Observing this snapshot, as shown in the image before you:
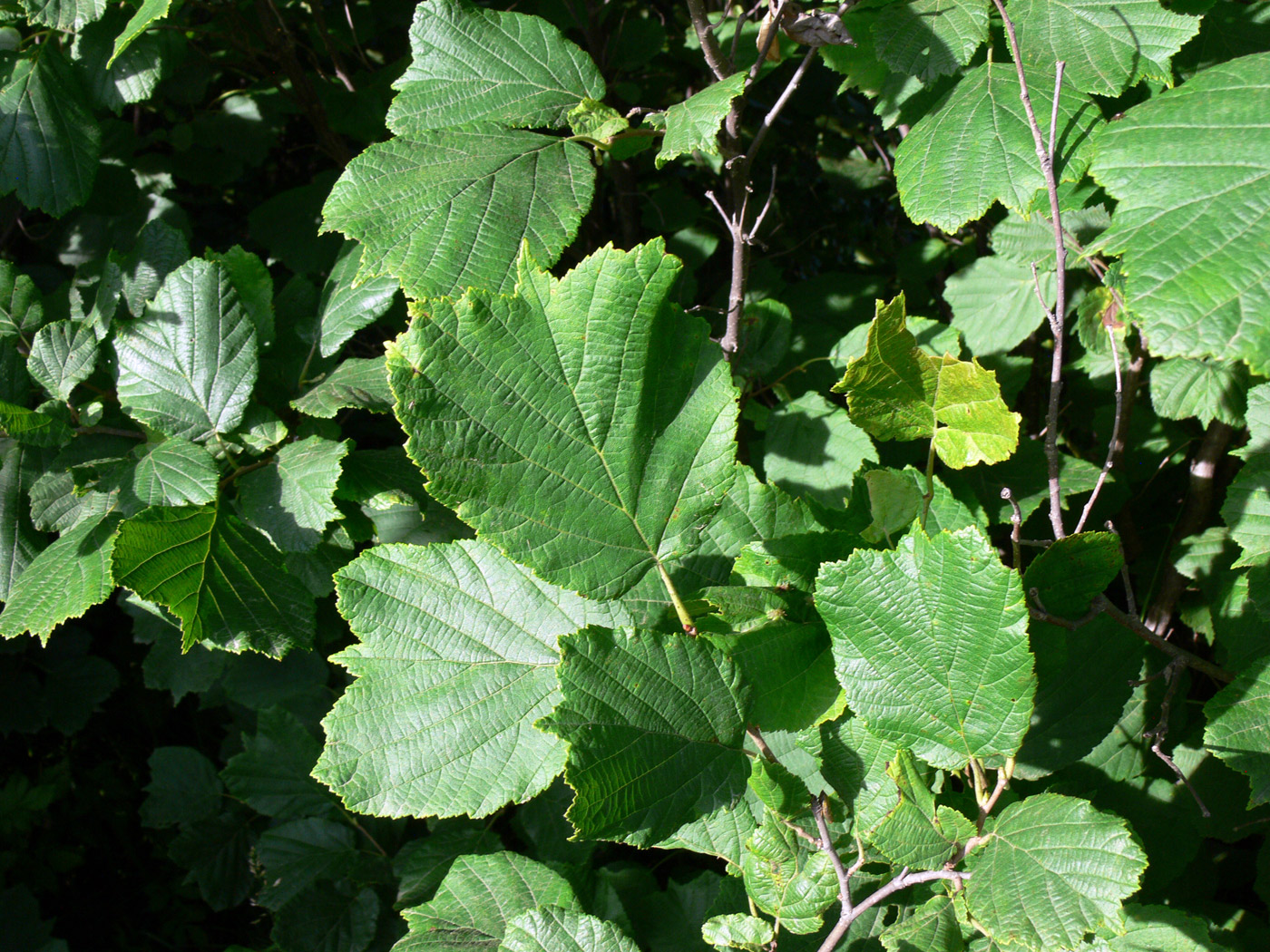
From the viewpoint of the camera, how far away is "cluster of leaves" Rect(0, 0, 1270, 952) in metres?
0.82

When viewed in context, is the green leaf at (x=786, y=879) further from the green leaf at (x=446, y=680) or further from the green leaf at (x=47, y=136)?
the green leaf at (x=47, y=136)

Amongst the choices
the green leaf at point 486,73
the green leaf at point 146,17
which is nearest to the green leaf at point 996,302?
the green leaf at point 486,73

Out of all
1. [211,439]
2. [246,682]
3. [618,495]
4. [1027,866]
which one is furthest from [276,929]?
[1027,866]

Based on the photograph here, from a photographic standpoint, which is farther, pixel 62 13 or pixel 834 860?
pixel 62 13

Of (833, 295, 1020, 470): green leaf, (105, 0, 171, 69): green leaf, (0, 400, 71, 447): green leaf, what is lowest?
(0, 400, 71, 447): green leaf

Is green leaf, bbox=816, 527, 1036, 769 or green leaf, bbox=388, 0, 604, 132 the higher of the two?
green leaf, bbox=388, 0, 604, 132

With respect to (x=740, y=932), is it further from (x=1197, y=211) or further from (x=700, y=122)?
(x=700, y=122)

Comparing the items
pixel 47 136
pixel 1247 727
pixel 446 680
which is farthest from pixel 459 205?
pixel 47 136

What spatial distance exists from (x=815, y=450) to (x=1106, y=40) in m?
0.74

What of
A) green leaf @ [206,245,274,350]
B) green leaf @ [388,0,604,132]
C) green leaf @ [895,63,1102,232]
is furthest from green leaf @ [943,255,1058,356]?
green leaf @ [206,245,274,350]

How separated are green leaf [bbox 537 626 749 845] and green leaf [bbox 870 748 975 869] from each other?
147 mm

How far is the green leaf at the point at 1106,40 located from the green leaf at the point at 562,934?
3.74 ft

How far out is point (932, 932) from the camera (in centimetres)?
86

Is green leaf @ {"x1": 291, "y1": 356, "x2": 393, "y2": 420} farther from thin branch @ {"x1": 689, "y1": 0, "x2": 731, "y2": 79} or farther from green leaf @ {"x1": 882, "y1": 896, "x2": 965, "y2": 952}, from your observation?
green leaf @ {"x1": 882, "y1": 896, "x2": 965, "y2": 952}
